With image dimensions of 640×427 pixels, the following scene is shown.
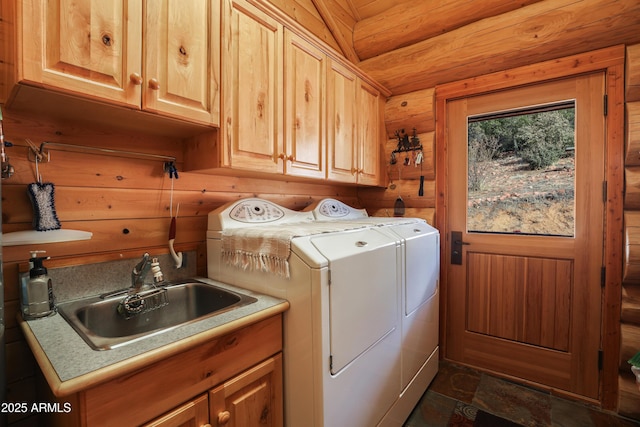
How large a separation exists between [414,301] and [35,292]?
1.82 m

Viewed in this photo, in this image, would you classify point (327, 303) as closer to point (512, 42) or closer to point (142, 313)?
point (142, 313)

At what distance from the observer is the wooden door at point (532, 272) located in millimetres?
1949

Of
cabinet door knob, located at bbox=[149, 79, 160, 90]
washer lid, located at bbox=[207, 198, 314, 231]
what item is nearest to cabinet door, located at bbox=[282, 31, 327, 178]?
washer lid, located at bbox=[207, 198, 314, 231]

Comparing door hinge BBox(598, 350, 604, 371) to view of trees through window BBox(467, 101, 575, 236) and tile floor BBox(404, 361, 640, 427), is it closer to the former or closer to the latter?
tile floor BBox(404, 361, 640, 427)

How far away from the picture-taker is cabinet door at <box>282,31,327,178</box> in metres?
1.69

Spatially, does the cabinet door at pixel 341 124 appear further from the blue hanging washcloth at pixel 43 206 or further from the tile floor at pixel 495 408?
the tile floor at pixel 495 408

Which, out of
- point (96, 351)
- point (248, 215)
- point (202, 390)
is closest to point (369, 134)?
point (248, 215)

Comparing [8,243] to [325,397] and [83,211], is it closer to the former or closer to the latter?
[83,211]

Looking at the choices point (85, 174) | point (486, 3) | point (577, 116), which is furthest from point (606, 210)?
point (85, 174)

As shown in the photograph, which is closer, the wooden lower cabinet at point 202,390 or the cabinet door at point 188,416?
the wooden lower cabinet at point 202,390

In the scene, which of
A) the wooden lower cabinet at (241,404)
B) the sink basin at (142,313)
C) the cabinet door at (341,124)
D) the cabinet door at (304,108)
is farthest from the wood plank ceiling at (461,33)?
the wooden lower cabinet at (241,404)

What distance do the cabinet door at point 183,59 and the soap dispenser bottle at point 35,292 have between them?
69 cm

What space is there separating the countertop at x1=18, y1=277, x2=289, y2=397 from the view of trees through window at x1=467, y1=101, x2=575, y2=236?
6.48 ft

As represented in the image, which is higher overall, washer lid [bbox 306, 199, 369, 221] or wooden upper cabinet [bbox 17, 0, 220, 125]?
wooden upper cabinet [bbox 17, 0, 220, 125]
